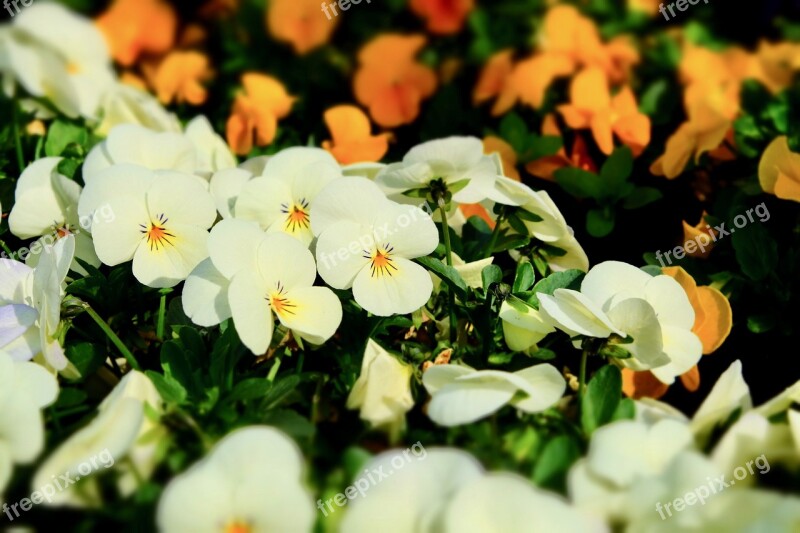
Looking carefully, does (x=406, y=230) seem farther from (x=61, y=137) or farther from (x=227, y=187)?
(x=61, y=137)

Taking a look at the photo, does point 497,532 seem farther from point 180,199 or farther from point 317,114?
point 317,114

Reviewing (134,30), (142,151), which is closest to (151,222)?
(142,151)

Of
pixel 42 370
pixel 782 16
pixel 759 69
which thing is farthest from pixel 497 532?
pixel 782 16

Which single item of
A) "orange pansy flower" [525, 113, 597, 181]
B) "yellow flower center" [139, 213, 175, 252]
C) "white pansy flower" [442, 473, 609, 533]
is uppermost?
"white pansy flower" [442, 473, 609, 533]

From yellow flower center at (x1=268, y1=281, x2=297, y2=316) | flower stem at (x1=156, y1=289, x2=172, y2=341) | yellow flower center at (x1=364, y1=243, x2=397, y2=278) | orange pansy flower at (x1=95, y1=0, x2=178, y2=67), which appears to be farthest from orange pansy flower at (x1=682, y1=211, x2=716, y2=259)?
orange pansy flower at (x1=95, y1=0, x2=178, y2=67)

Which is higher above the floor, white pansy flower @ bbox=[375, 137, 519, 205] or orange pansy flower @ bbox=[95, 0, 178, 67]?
white pansy flower @ bbox=[375, 137, 519, 205]

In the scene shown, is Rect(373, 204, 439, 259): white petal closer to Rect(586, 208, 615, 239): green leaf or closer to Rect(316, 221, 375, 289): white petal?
Rect(316, 221, 375, 289): white petal

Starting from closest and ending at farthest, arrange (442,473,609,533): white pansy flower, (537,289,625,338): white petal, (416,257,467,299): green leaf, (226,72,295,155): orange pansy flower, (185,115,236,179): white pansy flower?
(442,473,609,533): white pansy flower → (537,289,625,338): white petal → (416,257,467,299): green leaf → (185,115,236,179): white pansy flower → (226,72,295,155): orange pansy flower
